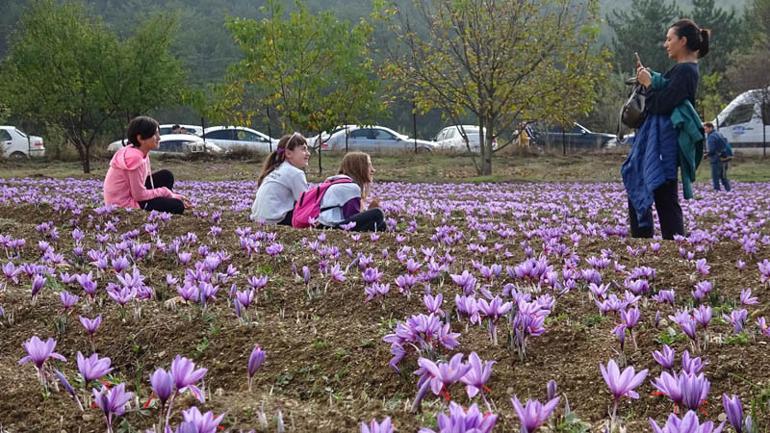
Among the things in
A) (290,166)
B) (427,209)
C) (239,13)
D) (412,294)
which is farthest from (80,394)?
(239,13)

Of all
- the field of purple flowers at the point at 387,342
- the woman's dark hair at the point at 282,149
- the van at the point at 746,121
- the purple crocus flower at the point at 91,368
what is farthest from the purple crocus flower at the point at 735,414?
the van at the point at 746,121

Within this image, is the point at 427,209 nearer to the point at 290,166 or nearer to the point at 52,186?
the point at 290,166

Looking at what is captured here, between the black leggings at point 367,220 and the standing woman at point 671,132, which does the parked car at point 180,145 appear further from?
the standing woman at point 671,132

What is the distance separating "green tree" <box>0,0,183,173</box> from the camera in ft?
77.5

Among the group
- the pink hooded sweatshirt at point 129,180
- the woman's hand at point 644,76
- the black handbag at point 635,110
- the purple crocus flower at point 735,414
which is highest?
the woman's hand at point 644,76

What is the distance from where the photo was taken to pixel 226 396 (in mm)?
2393

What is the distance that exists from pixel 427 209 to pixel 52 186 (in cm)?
931

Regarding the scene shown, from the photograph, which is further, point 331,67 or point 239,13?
point 239,13

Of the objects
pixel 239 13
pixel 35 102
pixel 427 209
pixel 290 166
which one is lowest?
pixel 427 209

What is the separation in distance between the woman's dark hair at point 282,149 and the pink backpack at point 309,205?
507 millimetres

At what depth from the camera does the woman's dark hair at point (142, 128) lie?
26.3 ft

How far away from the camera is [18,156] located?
29.8 metres

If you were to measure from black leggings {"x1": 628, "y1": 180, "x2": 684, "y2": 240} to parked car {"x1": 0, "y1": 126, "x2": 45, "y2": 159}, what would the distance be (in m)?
28.7

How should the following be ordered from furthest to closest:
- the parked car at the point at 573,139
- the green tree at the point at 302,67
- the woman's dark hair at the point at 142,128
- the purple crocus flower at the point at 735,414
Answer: the parked car at the point at 573,139
the green tree at the point at 302,67
the woman's dark hair at the point at 142,128
the purple crocus flower at the point at 735,414
